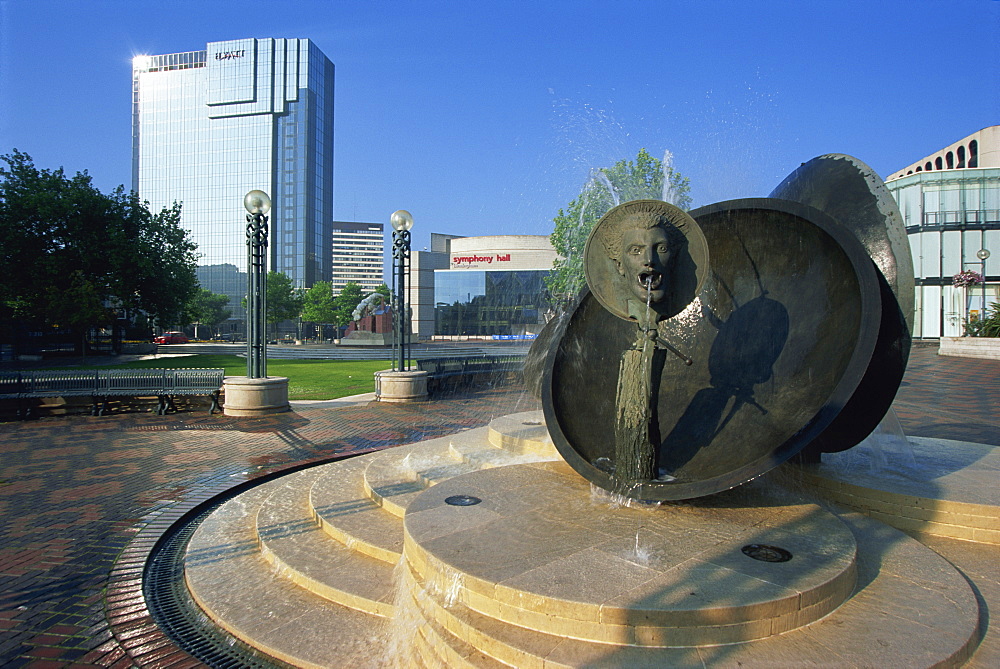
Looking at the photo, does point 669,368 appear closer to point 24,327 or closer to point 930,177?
point 24,327

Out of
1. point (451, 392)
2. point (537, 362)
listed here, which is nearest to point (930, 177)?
point (451, 392)

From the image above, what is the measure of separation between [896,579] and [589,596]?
2484 mm

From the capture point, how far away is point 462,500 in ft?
17.6

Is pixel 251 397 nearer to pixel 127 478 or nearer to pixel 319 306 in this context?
pixel 127 478

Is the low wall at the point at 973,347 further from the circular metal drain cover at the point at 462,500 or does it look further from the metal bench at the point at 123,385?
the metal bench at the point at 123,385

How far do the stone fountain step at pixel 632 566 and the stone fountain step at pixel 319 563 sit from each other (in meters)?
0.52

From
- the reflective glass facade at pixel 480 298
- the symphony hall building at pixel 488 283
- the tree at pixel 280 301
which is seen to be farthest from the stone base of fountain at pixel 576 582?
the tree at pixel 280 301

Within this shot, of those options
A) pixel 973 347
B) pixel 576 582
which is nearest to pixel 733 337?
pixel 576 582

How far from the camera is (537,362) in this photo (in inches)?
391

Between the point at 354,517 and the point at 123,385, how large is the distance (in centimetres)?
1266

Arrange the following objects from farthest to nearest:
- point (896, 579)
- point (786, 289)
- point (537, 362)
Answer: point (537, 362)
point (786, 289)
point (896, 579)

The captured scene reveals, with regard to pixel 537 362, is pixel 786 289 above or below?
above

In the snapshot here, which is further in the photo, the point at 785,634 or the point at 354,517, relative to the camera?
the point at 354,517

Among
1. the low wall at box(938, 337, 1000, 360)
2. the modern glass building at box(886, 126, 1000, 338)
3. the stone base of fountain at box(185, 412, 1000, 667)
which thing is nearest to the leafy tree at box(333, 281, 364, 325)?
the modern glass building at box(886, 126, 1000, 338)
